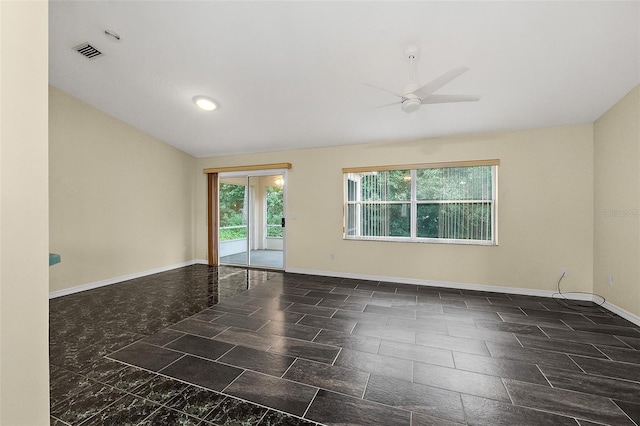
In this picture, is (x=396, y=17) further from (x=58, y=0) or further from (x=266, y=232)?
(x=266, y=232)

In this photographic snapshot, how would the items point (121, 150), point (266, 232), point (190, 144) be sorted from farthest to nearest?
1. point (266, 232)
2. point (190, 144)
3. point (121, 150)

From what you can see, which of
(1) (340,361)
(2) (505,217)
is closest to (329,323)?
(1) (340,361)

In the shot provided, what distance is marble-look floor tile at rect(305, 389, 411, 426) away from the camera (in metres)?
1.57

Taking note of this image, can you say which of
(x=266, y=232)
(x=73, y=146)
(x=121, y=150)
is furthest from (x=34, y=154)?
(x=266, y=232)

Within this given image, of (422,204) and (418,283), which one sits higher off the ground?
(422,204)

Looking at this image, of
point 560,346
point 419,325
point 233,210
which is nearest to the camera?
point 560,346

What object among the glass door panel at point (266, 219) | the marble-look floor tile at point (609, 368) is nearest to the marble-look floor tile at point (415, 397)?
the marble-look floor tile at point (609, 368)

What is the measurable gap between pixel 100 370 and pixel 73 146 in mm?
3475

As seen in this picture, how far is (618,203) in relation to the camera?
3.17 metres

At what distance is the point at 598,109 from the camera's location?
11.0ft

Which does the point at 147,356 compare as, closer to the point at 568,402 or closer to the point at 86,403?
the point at 86,403

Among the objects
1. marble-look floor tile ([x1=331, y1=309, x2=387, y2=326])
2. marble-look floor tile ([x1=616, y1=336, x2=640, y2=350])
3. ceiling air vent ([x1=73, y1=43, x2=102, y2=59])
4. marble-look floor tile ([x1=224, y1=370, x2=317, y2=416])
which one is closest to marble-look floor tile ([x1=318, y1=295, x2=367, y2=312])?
marble-look floor tile ([x1=331, y1=309, x2=387, y2=326])

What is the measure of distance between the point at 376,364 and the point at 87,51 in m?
4.26

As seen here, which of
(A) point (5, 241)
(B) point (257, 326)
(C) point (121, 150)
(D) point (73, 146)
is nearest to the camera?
(A) point (5, 241)
